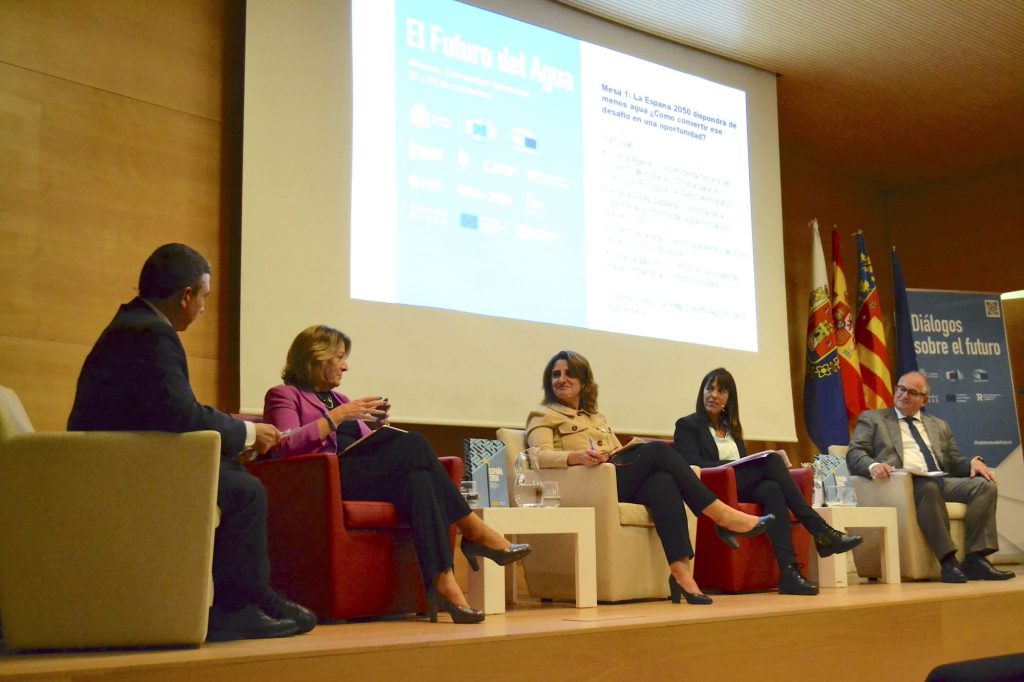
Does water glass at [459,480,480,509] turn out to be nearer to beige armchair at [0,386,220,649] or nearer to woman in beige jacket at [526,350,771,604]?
woman in beige jacket at [526,350,771,604]

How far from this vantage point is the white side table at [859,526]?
13.9 feet

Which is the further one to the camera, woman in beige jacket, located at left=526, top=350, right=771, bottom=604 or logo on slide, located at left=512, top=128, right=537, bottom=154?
logo on slide, located at left=512, top=128, right=537, bottom=154

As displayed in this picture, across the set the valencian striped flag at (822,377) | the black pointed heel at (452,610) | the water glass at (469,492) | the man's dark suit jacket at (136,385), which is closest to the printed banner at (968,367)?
the valencian striped flag at (822,377)

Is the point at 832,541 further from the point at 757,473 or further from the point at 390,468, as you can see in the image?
the point at 390,468

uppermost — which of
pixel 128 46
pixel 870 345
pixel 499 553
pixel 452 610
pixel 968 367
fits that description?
pixel 128 46

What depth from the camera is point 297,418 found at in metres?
3.16

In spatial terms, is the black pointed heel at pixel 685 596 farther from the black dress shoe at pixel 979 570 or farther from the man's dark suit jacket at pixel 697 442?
the black dress shoe at pixel 979 570

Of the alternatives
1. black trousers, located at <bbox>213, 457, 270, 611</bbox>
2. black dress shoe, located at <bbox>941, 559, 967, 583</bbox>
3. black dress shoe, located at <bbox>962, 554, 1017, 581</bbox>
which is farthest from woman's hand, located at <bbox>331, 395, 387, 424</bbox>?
black dress shoe, located at <bbox>962, 554, 1017, 581</bbox>

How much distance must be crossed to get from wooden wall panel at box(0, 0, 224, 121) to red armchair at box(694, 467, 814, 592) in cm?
253

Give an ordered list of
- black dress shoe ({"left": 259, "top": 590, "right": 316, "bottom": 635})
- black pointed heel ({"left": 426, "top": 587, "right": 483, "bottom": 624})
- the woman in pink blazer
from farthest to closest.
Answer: the woman in pink blazer < black pointed heel ({"left": 426, "top": 587, "right": 483, "bottom": 624}) < black dress shoe ({"left": 259, "top": 590, "right": 316, "bottom": 635})

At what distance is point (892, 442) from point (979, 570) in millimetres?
704

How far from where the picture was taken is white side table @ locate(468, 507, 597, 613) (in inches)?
125

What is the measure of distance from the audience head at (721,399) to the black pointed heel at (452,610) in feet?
6.02

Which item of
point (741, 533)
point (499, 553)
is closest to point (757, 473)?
point (741, 533)
